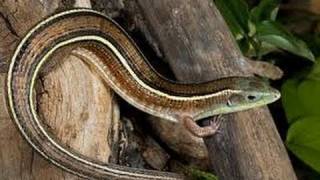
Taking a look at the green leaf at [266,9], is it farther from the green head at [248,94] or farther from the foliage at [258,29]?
the green head at [248,94]

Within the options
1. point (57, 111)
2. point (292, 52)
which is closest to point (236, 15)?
point (292, 52)

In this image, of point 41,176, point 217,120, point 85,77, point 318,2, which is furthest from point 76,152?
point 318,2

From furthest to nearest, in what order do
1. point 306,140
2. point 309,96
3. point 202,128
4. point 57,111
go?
point 309,96, point 306,140, point 202,128, point 57,111

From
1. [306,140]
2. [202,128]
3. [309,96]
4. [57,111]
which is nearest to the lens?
[57,111]

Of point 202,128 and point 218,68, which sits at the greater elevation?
point 218,68

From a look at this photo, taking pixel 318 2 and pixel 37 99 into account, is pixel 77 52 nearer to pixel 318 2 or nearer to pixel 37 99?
pixel 37 99

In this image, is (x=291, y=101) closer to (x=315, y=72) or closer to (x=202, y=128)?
(x=315, y=72)

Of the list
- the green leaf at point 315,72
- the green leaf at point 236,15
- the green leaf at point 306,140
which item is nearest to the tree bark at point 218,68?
the green leaf at point 236,15
